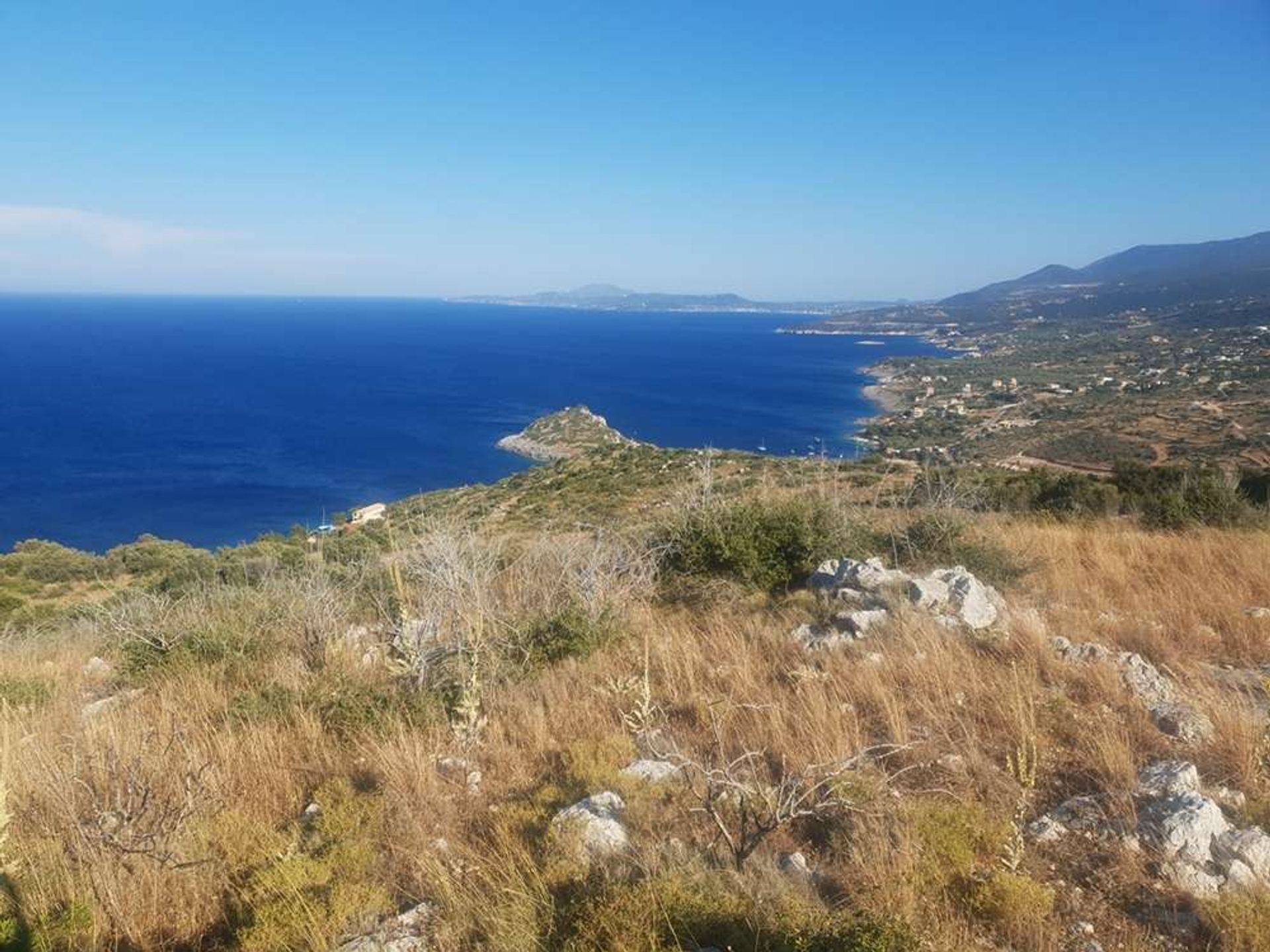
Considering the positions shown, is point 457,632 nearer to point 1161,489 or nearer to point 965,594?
point 965,594

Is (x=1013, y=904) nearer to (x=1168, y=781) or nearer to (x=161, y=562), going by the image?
(x=1168, y=781)

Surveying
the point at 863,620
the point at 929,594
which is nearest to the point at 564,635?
the point at 863,620

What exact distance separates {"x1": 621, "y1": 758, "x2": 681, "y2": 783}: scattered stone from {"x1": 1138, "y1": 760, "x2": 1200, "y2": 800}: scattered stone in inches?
78.3

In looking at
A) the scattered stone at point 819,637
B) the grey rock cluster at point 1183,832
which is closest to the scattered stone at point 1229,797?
the grey rock cluster at point 1183,832

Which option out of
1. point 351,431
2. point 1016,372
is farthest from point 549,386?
point 1016,372

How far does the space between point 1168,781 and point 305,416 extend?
97.0 meters

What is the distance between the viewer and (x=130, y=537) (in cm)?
4709

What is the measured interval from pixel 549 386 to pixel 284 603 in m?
110

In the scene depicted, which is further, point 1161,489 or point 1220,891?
point 1161,489

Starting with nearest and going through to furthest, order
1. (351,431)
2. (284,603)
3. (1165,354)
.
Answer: (284,603) → (1165,354) → (351,431)

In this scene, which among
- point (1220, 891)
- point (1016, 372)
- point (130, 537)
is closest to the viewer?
point (1220, 891)

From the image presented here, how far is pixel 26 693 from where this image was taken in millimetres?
5211

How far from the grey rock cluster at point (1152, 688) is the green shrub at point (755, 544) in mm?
2537

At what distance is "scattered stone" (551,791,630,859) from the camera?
2807 millimetres
